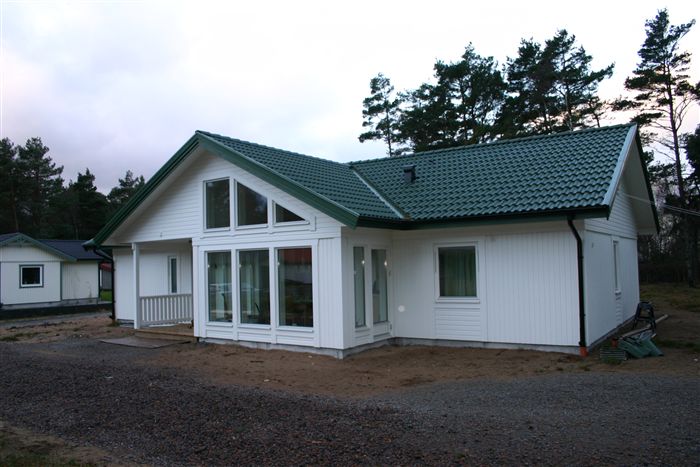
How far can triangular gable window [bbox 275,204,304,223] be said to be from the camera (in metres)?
12.2

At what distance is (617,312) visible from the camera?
14.1m

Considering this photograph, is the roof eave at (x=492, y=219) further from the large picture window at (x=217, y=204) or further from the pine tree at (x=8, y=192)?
the pine tree at (x=8, y=192)

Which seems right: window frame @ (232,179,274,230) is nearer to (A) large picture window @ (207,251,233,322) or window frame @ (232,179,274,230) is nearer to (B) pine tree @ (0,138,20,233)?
(A) large picture window @ (207,251,233,322)

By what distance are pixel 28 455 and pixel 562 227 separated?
379 inches

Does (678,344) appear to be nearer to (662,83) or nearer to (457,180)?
(457,180)

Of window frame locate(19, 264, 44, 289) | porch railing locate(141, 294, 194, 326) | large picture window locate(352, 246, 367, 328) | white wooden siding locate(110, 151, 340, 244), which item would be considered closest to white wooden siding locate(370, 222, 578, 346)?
large picture window locate(352, 246, 367, 328)

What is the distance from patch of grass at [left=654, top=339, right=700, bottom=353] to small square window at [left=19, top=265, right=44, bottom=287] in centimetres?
2911

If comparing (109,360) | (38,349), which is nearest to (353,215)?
(109,360)

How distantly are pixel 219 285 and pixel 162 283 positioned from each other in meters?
5.24

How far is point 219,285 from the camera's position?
13.8 metres

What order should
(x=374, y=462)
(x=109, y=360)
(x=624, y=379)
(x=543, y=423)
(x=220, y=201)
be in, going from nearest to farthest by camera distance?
(x=374, y=462), (x=543, y=423), (x=624, y=379), (x=109, y=360), (x=220, y=201)

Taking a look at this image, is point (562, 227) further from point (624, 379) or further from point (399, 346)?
point (399, 346)

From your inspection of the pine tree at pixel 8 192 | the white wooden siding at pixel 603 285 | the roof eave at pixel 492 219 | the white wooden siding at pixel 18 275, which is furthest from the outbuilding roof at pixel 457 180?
the pine tree at pixel 8 192

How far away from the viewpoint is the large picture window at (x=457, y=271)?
12180 mm
